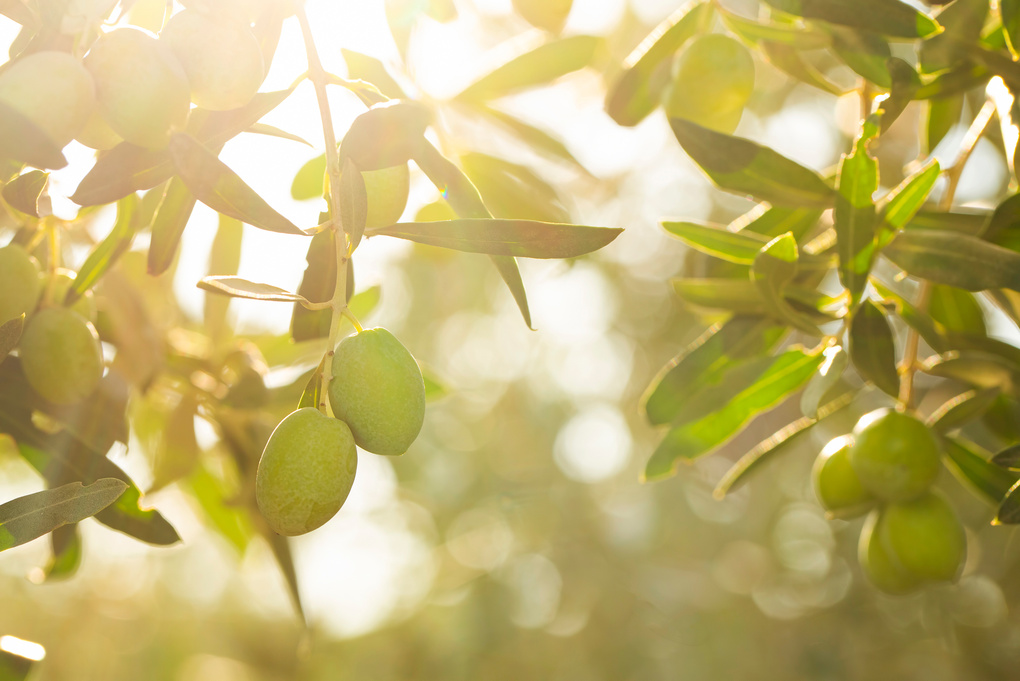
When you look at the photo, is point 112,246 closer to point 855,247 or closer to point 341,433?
point 341,433

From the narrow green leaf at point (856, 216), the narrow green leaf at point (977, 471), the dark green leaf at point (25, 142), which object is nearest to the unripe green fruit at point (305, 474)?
the dark green leaf at point (25, 142)

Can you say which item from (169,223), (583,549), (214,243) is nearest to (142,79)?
(169,223)

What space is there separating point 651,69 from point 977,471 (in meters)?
0.73

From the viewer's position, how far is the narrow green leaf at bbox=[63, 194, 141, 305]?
0.78 m

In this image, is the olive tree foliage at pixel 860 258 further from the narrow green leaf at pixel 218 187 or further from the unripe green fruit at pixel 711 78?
the narrow green leaf at pixel 218 187

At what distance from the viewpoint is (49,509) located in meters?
0.58

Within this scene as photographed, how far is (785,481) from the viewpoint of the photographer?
4227mm

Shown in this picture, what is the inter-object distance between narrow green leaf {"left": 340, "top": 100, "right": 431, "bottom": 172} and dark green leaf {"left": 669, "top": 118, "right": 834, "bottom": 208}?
0.35m

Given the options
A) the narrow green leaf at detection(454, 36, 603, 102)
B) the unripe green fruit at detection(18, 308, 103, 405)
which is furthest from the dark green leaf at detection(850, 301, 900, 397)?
the unripe green fruit at detection(18, 308, 103, 405)

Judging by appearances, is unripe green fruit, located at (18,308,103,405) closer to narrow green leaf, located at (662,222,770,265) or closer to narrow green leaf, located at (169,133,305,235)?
narrow green leaf, located at (169,133,305,235)

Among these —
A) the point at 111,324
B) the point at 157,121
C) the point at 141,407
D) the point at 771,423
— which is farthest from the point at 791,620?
the point at 157,121

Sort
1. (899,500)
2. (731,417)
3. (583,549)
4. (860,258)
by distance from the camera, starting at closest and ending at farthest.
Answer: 1. (860,258)
2. (899,500)
3. (731,417)
4. (583,549)

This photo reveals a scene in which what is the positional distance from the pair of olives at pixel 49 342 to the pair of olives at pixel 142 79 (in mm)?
185

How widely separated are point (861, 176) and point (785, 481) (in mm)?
3797
